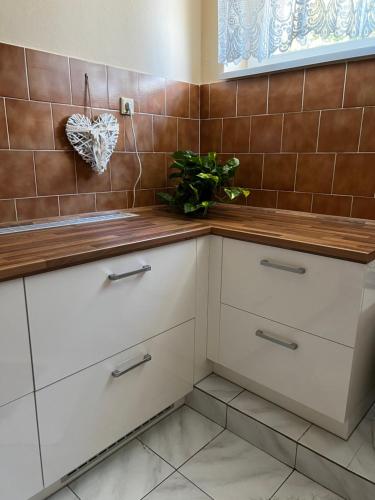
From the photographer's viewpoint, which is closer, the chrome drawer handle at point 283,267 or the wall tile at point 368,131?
the chrome drawer handle at point 283,267

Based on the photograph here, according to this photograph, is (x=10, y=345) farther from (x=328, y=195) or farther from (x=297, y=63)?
(x=297, y=63)

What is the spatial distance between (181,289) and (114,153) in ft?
2.38

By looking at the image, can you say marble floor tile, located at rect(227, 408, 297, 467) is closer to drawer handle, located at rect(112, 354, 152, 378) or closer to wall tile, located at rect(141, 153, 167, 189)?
drawer handle, located at rect(112, 354, 152, 378)

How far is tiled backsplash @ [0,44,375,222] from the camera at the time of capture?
137 cm

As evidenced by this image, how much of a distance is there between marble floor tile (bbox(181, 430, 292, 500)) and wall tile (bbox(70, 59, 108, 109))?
1.48 meters

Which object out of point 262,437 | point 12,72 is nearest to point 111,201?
point 12,72

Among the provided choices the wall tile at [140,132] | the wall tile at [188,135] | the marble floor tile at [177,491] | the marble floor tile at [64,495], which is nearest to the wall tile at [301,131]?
the wall tile at [188,135]

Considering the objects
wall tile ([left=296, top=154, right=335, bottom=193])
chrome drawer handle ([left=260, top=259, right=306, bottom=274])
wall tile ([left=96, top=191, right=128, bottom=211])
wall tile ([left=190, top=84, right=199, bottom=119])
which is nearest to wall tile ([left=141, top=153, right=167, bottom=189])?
wall tile ([left=96, top=191, right=128, bottom=211])

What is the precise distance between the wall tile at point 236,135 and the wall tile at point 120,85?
51 centimetres

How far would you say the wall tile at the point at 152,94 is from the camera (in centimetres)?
171

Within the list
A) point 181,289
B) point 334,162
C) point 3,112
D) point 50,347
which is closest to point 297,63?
point 334,162

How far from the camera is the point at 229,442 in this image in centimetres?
141

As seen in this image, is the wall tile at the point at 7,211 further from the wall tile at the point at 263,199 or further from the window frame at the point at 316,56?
the window frame at the point at 316,56

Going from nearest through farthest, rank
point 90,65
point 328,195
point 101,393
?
point 101,393 < point 90,65 < point 328,195
